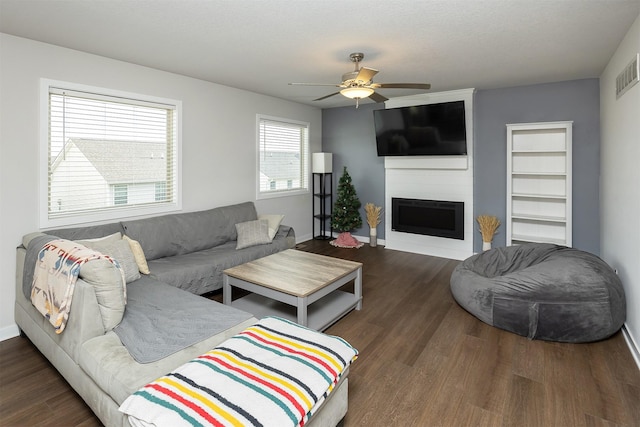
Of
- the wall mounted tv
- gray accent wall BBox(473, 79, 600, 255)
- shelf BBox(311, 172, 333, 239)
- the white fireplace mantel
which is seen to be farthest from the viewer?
shelf BBox(311, 172, 333, 239)

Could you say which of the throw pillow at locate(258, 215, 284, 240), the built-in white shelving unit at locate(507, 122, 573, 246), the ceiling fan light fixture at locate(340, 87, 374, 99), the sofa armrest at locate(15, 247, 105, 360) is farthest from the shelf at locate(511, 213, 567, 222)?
the sofa armrest at locate(15, 247, 105, 360)

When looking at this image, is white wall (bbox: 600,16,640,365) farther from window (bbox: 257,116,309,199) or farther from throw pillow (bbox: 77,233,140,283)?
window (bbox: 257,116,309,199)

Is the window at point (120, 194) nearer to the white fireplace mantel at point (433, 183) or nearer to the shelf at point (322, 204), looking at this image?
the shelf at point (322, 204)

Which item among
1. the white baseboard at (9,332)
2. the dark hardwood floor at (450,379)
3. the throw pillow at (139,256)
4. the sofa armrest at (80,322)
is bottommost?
the dark hardwood floor at (450,379)

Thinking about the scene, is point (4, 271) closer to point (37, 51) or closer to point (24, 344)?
point (24, 344)

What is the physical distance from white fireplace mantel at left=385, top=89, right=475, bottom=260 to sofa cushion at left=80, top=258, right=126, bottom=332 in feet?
14.9

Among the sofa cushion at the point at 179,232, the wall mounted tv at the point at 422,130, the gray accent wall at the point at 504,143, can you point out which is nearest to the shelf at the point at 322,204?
the gray accent wall at the point at 504,143

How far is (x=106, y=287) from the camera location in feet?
6.71

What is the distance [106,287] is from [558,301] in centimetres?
318

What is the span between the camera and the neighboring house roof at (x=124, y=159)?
3.48 meters

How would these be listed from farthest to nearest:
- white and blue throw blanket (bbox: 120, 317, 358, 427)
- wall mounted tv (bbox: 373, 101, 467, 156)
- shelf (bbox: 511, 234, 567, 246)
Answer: wall mounted tv (bbox: 373, 101, 467, 156) < shelf (bbox: 511, 234, 567, 246) < white and blue throw blanket (bbox: 120, 317, 358, 427)

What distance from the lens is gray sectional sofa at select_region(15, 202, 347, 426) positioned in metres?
1.72

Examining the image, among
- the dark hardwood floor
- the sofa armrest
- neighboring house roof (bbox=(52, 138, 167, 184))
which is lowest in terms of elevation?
the dark hardwood floor

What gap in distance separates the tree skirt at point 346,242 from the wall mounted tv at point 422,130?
4.97ft
